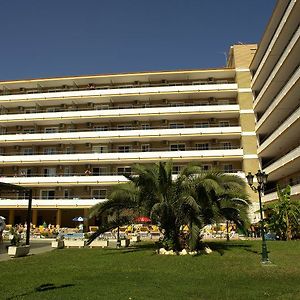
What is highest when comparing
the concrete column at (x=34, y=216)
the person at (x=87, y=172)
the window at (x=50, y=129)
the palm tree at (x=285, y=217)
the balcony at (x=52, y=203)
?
the window at (x=50, y=129)

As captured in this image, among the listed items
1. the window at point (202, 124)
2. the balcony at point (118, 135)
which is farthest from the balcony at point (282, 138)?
the window at point (202, 124)

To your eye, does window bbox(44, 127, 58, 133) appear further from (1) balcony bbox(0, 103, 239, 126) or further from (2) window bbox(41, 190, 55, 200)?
(2) window bbox(41, 190, 55, 200)

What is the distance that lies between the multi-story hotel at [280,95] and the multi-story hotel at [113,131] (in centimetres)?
208

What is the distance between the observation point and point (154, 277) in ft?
43.2

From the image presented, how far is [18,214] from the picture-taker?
51812 millimetres

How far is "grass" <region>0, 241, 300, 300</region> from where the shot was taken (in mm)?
10319

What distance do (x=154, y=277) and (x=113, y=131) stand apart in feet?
118

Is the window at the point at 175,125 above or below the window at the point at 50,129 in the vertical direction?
below

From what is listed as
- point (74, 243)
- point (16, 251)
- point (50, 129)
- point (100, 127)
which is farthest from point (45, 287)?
point (50, 129)

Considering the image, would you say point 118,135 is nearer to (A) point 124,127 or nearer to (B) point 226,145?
(A) point 124,127

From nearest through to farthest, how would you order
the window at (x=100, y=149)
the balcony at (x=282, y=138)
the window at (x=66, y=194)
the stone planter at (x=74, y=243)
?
1. the stone planter at (x=74, y=243)
2. the balcony at (x=282, y=138)
3. the window at (x=66, y=194)
4. the window at (x=100, y=149)

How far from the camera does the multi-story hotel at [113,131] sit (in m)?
47.0

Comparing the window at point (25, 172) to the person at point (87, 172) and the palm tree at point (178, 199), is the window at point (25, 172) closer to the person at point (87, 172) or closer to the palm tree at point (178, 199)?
the person at point (87, 172)

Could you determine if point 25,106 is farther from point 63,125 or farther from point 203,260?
point 203,260
